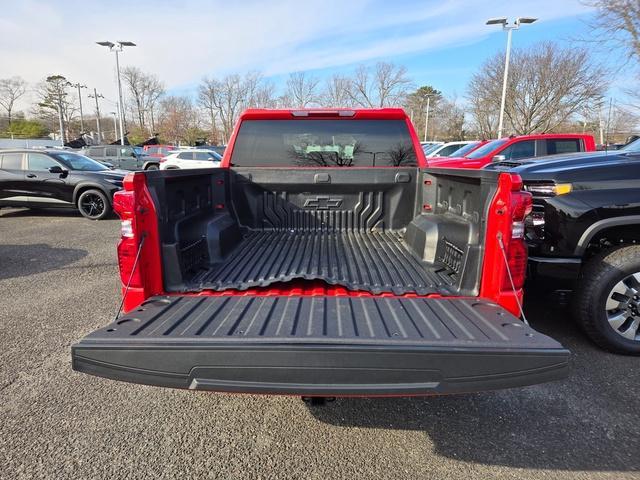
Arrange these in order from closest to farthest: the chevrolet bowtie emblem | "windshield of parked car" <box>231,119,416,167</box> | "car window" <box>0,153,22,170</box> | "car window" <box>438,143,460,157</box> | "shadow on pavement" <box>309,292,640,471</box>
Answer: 1. "shadow on pavement" <box>309,292,640,471</box>
2. "windshield of parked car" <box>231,119,416,167</box>
3. the chevrolet bowtie emblem
4. "car window" <box>0,153,22,170</box>
5. "car window" <box>438,143,460,157</box>

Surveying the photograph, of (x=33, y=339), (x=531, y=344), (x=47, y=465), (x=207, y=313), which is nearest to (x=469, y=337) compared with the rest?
(x=531, y=344)

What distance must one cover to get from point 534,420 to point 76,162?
11746 mm

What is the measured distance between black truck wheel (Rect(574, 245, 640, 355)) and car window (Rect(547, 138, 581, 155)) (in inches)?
303

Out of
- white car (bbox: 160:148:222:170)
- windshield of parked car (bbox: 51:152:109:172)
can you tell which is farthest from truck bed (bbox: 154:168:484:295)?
white car (bbox: 160:148:222:170)

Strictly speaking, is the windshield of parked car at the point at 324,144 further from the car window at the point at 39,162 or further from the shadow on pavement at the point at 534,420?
the car window at the point at 39,162

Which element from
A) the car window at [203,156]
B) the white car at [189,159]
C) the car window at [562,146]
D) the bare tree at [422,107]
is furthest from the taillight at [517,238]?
the bare tree at [422,107]

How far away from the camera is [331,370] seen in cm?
172

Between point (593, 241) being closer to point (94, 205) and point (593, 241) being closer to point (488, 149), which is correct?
point (488, 149)

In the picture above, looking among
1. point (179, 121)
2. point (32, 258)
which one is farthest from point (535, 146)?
point (179, 121)

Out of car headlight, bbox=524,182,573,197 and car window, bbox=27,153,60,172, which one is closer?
car headlight, bbox=524,182,573,197

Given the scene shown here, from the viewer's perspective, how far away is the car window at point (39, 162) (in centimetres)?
991

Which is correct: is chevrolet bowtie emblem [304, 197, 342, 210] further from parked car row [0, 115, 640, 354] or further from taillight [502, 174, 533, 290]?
→ taillight [502, 174, 533, 290]

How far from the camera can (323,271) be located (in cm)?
286

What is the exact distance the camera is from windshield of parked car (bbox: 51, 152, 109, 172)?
399 inches
